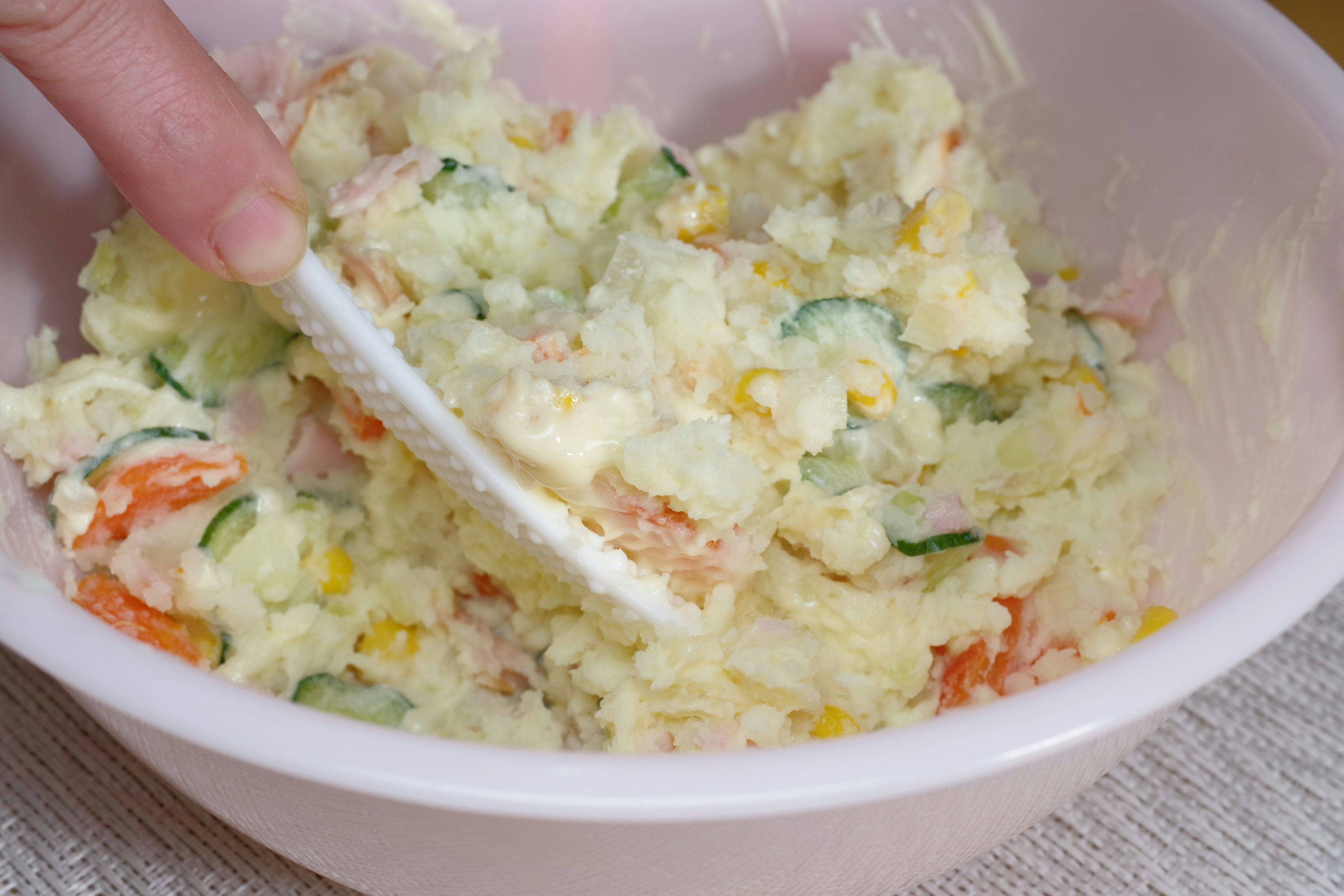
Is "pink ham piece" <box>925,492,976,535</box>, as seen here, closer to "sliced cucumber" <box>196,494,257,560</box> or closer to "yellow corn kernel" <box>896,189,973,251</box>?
"yellow corn kernel" <box>896,189,973,251</box>

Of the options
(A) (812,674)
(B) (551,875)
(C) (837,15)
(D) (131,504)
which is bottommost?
(A) (812,674)

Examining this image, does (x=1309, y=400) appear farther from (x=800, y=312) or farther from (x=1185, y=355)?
(x=800, y=312)

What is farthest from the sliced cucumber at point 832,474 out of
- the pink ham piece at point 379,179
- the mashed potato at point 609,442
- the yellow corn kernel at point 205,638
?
the yellow corn kernel at point 205,638

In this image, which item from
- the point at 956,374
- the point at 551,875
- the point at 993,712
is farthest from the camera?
the point at 956,374

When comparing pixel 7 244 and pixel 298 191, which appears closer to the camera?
pixel 298 191

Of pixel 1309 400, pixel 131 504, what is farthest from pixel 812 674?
pixel 131 504

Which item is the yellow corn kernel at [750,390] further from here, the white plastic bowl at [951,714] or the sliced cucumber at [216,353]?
the sliced cucumber at [216,353]

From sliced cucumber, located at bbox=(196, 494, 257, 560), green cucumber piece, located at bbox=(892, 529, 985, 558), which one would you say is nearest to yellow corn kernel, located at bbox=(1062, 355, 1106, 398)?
green cucumber piece, located at bbox=(892, 529, 985, 558)

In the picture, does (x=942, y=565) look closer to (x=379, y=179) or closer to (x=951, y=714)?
(x=951, y=714)
